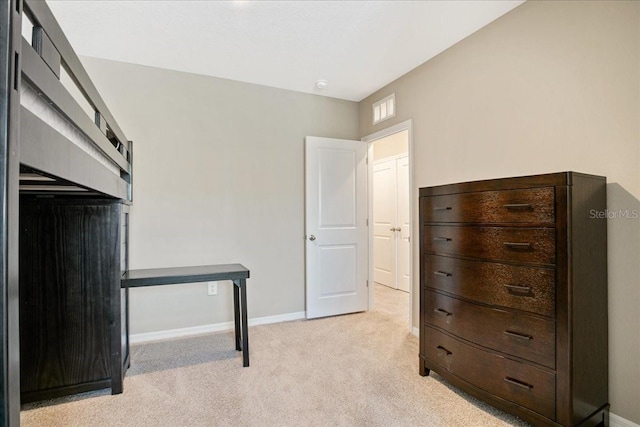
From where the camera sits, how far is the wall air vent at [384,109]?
3410 mm

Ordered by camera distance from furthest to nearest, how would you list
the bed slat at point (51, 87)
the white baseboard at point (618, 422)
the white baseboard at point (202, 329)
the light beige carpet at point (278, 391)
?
the white baseboard at point (202, 329) → the light beige carpet at point (278, 391) → the white baseboard at point (618, 422) → the bed slat at point (51, 87)

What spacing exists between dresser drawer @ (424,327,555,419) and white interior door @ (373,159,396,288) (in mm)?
2923

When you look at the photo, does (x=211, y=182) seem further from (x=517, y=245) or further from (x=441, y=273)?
(x=517, y=245)

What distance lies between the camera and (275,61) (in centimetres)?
294

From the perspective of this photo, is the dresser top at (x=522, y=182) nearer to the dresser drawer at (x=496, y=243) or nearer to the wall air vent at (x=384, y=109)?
the dresser drawer at (x=496, y=243)

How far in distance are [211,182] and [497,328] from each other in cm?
263

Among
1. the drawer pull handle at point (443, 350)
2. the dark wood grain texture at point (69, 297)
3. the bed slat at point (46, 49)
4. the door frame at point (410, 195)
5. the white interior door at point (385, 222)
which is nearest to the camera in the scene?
the bed slat at point (46, 49)

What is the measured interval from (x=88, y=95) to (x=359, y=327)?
2.86m

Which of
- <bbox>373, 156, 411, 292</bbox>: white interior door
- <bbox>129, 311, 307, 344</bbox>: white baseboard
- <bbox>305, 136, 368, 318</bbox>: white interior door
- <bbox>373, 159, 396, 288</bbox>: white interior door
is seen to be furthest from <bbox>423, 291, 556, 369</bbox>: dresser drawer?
<bbox>373, 159, 396, 288</bbox>: white interior door

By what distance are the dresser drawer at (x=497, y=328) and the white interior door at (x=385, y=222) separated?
2.92m

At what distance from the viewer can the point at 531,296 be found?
5.56 feet

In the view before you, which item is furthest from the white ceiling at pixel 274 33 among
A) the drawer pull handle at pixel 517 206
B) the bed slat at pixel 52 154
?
the bed slat at pixel 52 154

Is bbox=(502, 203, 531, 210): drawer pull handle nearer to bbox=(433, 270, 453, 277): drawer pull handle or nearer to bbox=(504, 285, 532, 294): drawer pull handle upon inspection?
bbox=(504, 285, 532, 294): drawer pull handle

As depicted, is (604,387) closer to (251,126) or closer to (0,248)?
(0,248)
